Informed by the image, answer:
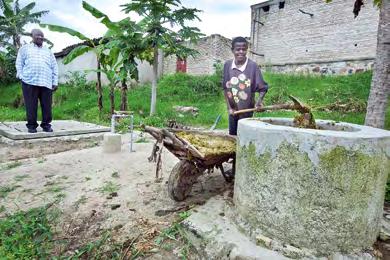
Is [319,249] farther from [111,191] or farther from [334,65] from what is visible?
[334,65]

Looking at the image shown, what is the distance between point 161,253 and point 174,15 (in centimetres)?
752

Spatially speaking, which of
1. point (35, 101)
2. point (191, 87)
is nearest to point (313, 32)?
point (191, 87)

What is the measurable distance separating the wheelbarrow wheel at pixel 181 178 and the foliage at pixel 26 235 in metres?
1.16

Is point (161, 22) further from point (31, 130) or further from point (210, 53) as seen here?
point (210, 53)

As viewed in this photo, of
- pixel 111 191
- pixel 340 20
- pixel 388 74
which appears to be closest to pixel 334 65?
pixel 340 20

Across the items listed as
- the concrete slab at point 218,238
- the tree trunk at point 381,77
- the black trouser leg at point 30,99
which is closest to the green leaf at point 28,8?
the black trouser leg at point 30,99

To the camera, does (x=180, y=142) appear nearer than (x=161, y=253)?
No

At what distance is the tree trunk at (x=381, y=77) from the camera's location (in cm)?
372

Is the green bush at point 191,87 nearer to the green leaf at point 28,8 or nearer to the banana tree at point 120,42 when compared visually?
the banana tree at point 120,42

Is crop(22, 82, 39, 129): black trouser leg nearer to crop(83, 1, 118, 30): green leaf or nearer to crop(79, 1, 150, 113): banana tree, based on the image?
crop(79, 1, 150, 113): banana tree

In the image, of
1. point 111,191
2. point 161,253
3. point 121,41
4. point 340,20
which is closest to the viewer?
point 161,253

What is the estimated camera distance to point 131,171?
13.8ft

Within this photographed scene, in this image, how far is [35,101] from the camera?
6113mm

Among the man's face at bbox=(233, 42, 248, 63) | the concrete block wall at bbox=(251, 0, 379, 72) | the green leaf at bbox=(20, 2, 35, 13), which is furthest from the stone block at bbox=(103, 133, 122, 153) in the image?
the green leaf at bbox=(20, 2, 35, 13)
